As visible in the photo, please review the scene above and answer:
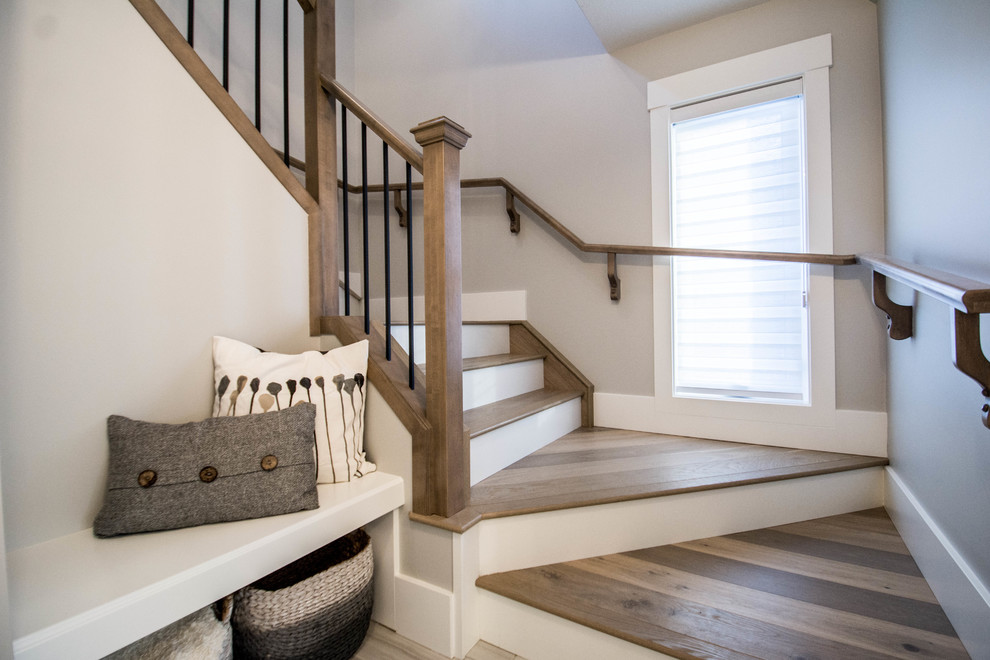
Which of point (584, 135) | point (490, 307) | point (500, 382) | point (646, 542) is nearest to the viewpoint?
point (646, 542)

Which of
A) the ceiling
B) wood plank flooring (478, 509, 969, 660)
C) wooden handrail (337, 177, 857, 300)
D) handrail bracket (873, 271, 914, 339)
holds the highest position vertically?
the ceiling

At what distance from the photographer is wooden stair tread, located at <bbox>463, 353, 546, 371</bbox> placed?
6.09 ft

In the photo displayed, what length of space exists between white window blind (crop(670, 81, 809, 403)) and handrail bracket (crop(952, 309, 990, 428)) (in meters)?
1.01

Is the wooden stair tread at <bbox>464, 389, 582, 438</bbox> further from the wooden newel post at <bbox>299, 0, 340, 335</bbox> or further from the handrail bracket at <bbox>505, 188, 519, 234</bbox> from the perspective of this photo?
the handrail bracket at <bbox>505, 188, 519, 234</bbox>

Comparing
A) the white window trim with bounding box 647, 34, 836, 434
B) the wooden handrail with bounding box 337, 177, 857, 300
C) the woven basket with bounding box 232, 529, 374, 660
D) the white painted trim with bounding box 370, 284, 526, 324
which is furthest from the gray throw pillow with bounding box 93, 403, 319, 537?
the white window trim with bounding box 647, 34, 836, 434

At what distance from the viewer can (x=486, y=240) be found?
2.58 metres

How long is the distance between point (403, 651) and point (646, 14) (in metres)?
2.49

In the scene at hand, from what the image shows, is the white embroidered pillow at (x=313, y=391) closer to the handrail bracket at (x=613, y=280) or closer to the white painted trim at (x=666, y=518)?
the white painted trim at (x=666, y=518)

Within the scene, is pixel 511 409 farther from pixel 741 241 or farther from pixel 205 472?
pixel 741 241

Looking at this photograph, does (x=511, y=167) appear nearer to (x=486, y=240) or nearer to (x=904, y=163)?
(x=486, y=240)

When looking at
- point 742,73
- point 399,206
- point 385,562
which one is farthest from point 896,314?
point 399,206

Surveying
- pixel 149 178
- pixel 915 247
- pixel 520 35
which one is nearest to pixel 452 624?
pixel 149 178

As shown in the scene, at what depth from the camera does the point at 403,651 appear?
1.25m

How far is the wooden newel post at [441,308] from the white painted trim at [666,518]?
0.19 m
